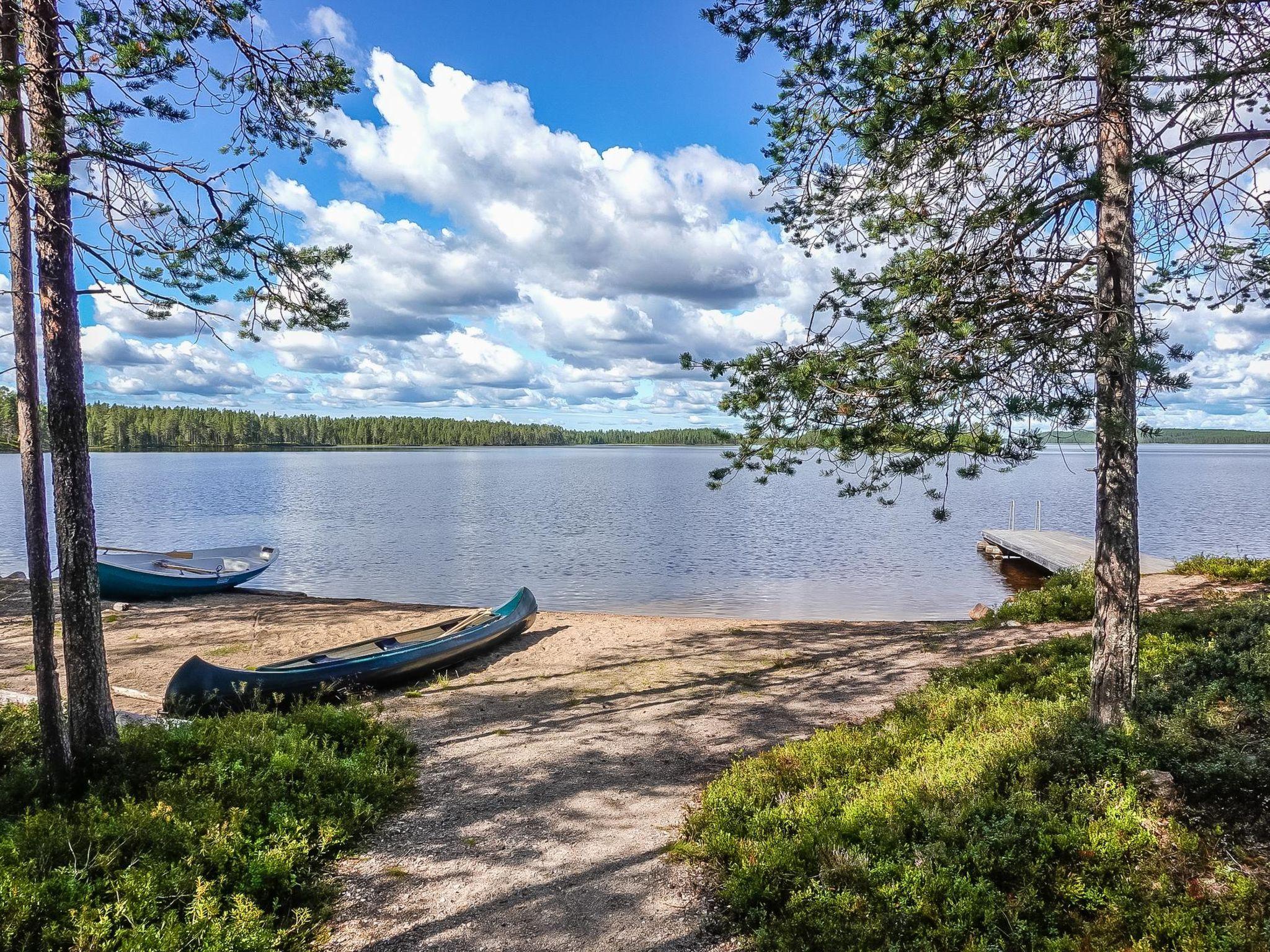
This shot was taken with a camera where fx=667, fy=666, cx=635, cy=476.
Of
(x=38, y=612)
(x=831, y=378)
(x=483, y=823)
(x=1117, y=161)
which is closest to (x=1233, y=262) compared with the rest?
(x=1117, y=161)

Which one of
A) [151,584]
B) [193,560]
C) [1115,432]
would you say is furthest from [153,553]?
[1115,432]

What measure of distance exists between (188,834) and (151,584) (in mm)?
15974

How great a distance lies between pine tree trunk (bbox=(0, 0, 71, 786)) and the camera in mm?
5020

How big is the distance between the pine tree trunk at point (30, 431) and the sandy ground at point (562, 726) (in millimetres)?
2734

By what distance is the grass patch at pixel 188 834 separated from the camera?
3928 mm

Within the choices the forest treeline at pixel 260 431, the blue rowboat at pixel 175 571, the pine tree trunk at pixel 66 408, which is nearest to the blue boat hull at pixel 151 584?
the blue rowboat at pixel 175 571

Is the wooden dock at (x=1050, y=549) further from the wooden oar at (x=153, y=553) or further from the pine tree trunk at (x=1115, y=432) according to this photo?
the wooden oar at (x=153, y=553)

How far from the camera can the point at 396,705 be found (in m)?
9.49

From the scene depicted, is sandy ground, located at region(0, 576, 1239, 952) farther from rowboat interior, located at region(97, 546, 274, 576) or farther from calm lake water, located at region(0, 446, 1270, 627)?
calm lake water, located at region(0, 446, 1270, 627)

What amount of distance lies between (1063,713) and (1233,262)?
4.05m

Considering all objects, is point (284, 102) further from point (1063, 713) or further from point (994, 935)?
point (1063, 713)

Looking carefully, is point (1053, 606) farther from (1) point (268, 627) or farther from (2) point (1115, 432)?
(1) point (268, 627)

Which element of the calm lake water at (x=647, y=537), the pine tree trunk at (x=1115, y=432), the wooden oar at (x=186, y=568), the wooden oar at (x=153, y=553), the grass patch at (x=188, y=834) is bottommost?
the calm lake water at (x=647, y=537)

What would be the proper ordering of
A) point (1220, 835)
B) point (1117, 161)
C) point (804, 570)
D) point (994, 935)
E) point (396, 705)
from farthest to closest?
point (804, 570) < point (396, 705) < point (1117, 161) < point (1220, 835) < point (994, 935)
